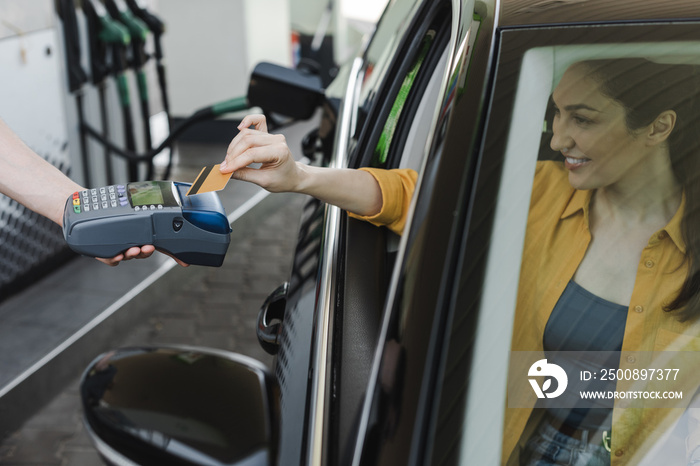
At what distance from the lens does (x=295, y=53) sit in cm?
889

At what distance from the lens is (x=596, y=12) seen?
114 centimetres

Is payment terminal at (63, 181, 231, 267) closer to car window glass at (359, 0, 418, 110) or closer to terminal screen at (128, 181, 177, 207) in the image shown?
terminal screen at (128, 181, 177, 207)

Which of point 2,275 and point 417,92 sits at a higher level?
point 417,92

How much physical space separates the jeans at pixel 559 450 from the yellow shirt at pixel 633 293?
28 millimetres

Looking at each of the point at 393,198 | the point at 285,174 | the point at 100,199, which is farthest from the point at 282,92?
the point at 100,199

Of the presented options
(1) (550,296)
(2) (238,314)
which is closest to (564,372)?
(1) (550,296)

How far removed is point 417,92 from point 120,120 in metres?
3.25

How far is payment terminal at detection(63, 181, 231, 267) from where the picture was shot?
45.7 inches

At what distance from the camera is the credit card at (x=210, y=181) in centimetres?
110

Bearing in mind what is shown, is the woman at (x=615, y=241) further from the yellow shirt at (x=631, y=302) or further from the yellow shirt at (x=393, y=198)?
the yellow shirt at (x=393, y=198)

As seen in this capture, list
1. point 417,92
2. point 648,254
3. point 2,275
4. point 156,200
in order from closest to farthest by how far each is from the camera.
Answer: point 648,254 → point 156,200 → point 417,92 → point 2,275

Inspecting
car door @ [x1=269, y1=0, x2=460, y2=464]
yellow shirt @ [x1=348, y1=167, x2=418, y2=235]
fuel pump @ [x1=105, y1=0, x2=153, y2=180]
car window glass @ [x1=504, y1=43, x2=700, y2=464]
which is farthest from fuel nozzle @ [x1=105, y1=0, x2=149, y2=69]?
car window glass @ [x1=504, y1=43, x2=700, y2=464]

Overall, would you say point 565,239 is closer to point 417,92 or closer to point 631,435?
point 631,435

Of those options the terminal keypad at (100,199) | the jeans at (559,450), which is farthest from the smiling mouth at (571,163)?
the terminal keypad at (100,199)
